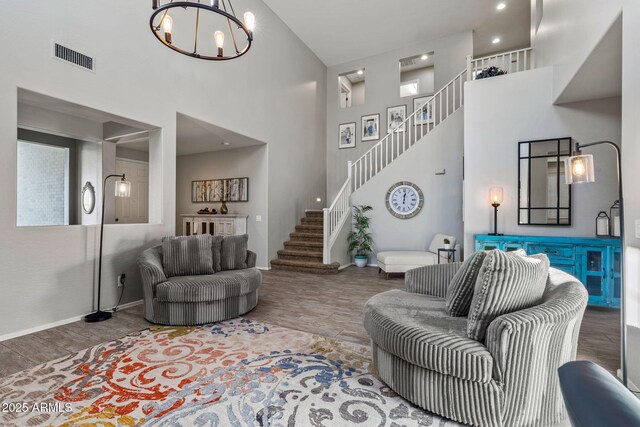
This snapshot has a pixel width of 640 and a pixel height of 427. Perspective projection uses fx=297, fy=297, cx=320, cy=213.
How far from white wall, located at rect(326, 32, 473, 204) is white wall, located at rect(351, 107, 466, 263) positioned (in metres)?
0.43

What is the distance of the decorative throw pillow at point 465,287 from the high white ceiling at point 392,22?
6.43m

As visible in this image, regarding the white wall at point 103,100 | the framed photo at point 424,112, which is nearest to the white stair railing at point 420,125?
the framed photo at point 424,112

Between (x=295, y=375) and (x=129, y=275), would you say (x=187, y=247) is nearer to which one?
(x=129, y=275)

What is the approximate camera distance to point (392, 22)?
697 centimetres

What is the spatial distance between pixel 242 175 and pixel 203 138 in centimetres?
116

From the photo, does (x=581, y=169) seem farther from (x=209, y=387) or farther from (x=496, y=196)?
(x=209, y=387)

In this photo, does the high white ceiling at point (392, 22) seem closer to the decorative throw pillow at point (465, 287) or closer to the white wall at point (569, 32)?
the white wall at point (569, 32)

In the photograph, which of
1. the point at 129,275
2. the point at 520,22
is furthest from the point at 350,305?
the point at 520,22

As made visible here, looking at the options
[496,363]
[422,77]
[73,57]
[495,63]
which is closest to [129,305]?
[73,57]

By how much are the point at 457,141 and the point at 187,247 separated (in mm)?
5484

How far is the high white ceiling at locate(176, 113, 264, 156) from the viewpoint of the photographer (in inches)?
203

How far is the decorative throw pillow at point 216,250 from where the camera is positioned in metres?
3.98

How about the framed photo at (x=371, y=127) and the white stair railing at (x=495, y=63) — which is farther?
the framed photo at (x=371, y=127)

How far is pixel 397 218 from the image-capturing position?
6.68 metres
